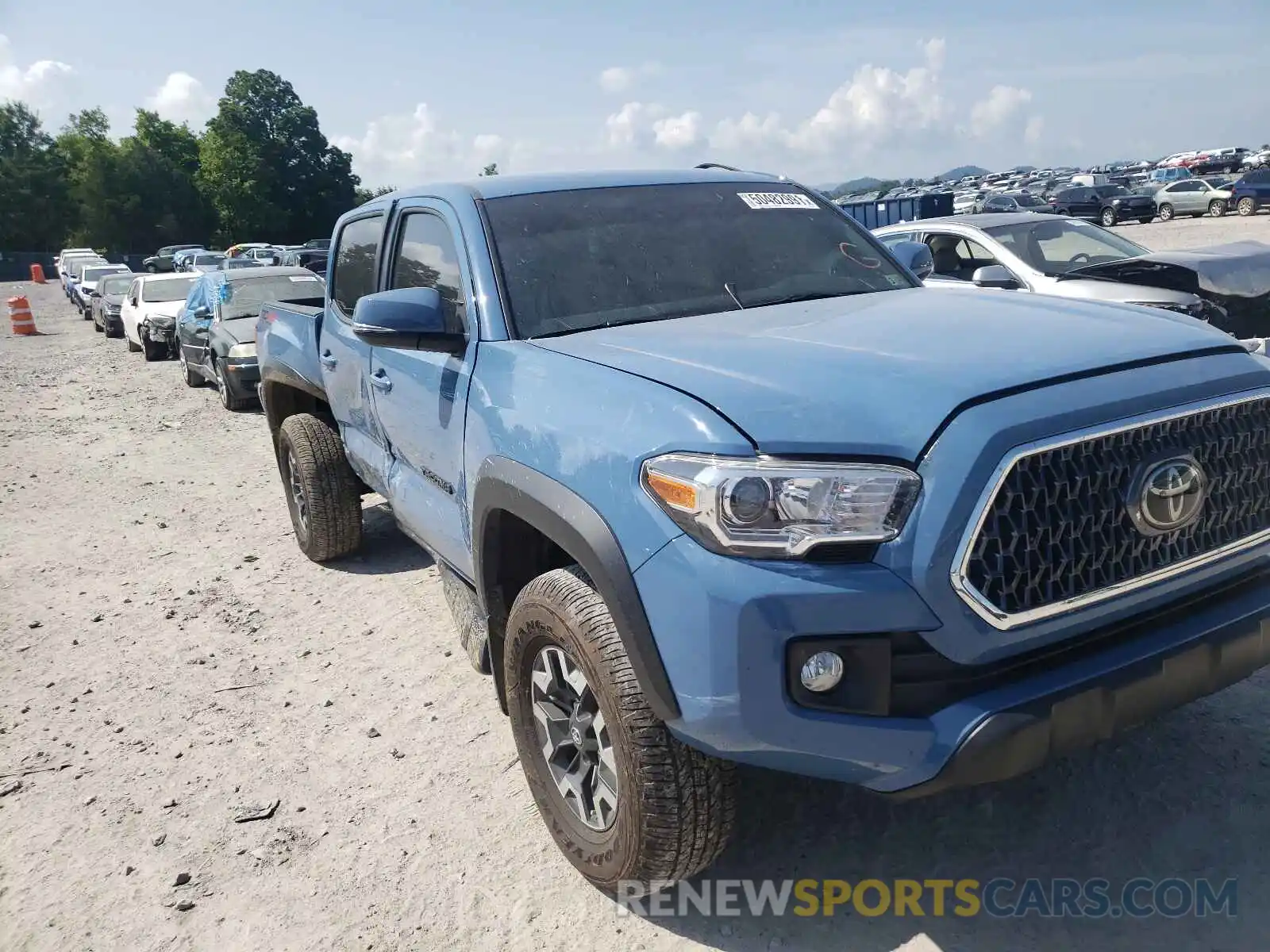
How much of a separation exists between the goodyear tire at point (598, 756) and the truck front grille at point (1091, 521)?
2.59ft

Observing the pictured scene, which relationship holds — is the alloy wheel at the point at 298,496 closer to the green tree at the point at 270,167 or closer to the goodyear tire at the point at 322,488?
the goodyear tire at the point at 322,488

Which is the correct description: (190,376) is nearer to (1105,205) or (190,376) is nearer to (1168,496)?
(1168,496)

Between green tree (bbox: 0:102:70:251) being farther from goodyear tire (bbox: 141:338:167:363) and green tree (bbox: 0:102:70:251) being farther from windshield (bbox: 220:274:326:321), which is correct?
windshield (bbox: 220:274:326:321)

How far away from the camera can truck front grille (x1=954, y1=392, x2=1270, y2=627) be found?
214 cm

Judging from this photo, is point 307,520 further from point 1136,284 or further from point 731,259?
point 1136,284

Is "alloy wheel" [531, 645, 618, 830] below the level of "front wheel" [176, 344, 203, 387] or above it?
above

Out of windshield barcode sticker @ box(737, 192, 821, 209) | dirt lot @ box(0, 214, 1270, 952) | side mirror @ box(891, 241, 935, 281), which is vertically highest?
windshield barcode sticker @ box(737, 192, 821, 209)

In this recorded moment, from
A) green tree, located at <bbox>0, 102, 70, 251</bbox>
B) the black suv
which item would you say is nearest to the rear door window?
the black suv

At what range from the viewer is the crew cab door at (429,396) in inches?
133

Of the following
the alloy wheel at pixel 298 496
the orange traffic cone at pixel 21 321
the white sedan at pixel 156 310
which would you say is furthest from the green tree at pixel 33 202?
the alloy wheel at pixel 298 496

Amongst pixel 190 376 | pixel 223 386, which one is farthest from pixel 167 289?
pixel 223 386

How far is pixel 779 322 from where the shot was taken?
304cm

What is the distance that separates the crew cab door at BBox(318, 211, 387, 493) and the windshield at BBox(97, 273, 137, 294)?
21.2m

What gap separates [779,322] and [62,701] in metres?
3.51
